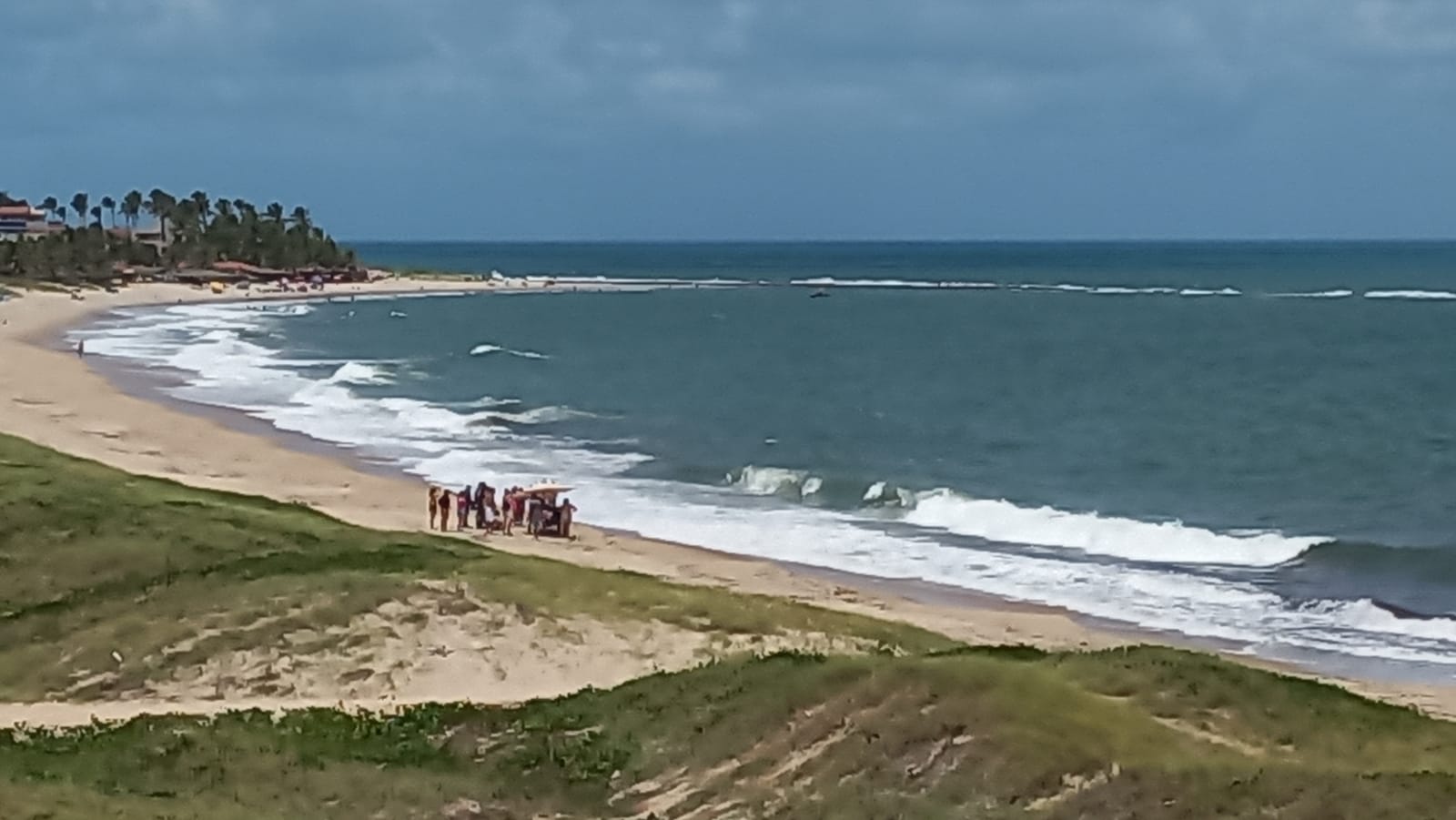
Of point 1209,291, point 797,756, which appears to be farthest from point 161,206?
point 797,756

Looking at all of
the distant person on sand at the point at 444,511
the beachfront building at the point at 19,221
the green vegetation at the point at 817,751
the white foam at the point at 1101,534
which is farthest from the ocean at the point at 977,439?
the beachfront building at the point at 19,221

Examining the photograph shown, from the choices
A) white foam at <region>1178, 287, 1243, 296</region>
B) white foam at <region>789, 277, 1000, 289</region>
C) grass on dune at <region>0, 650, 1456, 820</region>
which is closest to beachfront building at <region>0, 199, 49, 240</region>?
white foam at <region>789, 277, 1000, 289</region>

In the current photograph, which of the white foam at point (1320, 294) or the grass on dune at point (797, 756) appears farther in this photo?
the white foam at point (1320, 294)

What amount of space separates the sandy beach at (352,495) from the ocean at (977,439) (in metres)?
A: 1.36

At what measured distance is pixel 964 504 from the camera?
122 ft

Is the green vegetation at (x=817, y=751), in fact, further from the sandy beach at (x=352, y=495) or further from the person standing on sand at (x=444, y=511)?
the person standing on sand at (x=444, y=511)

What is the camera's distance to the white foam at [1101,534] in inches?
1265

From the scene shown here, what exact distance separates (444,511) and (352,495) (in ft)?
14.5

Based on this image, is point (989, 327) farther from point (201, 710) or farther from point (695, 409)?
point (201, 710)

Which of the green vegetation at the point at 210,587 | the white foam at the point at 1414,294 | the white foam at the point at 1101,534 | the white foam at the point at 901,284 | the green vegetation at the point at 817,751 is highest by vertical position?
the green vegetation at the point at 817,751

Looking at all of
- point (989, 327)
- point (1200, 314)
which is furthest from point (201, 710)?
point (1200, 314)

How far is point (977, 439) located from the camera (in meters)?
50.8

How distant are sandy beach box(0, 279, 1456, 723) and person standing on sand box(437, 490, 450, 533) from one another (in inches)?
17.7

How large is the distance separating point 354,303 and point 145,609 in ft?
382
